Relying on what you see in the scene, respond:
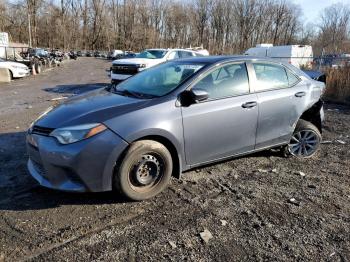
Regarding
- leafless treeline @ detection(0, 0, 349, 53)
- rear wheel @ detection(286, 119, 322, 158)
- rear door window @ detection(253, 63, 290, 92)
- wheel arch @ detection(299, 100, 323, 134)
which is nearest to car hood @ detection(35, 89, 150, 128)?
rear door window @ detection(253, 63, 290, 92)

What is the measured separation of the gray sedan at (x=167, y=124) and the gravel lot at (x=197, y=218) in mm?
322

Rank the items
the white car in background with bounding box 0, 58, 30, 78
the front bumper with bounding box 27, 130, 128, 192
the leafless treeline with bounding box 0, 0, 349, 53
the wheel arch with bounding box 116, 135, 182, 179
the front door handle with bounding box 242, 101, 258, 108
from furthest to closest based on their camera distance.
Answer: the leafless treeline with bounding box 0, 0, 349, 53 → the white car in background with bounding box 0, 58, 30, 78 → the front door handle with bounding box 242, 101, 258, 108 → the wheel arch with bounding box 116, 135, 182, 179 → the front bumper with bounding box 27, 130, 128, 192

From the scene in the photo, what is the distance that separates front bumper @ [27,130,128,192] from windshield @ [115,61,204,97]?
1035mm

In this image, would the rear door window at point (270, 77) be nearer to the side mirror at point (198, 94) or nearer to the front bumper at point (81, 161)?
the side mirror at point (198, 94)

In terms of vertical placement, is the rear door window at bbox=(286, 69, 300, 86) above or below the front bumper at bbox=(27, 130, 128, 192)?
above

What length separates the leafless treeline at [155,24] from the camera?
71062mm

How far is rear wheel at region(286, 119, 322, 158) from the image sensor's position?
5.55 m

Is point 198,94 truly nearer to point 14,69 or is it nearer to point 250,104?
point 250,104

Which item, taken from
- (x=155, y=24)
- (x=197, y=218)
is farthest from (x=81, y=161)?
(x=155, y=24)

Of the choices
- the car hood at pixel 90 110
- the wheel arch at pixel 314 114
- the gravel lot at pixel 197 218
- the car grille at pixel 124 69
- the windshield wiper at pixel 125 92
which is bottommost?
the gravel lot at pixel 197 218

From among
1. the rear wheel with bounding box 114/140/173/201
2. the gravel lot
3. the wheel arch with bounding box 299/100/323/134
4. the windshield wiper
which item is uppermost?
the windshield wiper

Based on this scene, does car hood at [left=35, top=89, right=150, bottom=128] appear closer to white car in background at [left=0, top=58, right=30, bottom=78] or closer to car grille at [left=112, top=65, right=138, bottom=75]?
car grille at [left=112, top=65, right=138, bottom=75]

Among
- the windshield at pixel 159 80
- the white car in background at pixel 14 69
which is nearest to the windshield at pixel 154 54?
the white car in background at pixel 14 69

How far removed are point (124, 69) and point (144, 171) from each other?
10017mm
